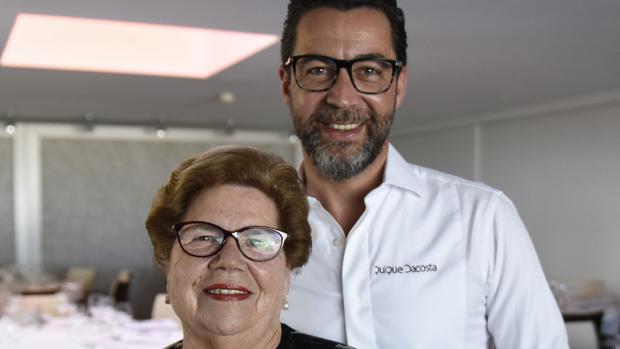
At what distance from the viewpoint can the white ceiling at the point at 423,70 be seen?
4.39m

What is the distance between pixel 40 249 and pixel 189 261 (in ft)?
36.0

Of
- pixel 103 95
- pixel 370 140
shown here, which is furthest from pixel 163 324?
pixel 103 95

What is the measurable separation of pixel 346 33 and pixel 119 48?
605 centimetres

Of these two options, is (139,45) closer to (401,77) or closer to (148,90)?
(148,90)

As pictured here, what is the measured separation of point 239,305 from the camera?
1.46m

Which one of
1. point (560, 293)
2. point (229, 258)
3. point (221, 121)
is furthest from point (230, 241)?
point (221, 121)

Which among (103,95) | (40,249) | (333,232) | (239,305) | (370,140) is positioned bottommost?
(40,249)

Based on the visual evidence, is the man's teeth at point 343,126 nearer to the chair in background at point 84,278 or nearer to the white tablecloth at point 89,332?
the white tablecloth at point 89,332

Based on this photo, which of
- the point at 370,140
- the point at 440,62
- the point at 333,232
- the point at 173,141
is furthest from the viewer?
the point at 173,141

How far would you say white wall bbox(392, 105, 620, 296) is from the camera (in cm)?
840

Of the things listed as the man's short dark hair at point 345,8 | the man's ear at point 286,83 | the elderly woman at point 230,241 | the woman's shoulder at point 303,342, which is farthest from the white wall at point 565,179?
the elderly woman at point 230,241

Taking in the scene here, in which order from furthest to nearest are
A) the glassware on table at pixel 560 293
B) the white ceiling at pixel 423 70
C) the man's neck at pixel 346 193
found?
the glassware on table at pixel 560 293 < the white ceiling at pixel 423 70 < the man's neck at pixel 346 193

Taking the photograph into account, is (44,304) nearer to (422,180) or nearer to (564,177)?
(422,180)

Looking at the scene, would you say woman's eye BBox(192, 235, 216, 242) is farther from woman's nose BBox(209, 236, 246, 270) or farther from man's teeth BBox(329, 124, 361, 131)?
man's teeth BBox(329, 124, 361, 131)
